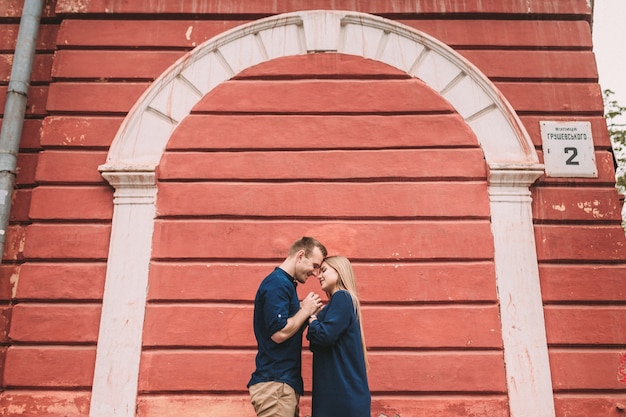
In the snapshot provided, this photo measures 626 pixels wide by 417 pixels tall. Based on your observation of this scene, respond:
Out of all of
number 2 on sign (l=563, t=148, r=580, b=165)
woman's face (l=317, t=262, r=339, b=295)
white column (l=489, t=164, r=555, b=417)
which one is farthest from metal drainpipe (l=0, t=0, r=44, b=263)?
number 2 on sign (l=563, t=148, r=580, b=165)

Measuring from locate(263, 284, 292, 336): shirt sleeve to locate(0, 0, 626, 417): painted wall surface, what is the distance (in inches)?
42.1

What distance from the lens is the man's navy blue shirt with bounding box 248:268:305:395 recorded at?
11.2ft

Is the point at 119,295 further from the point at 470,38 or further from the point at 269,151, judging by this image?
the point at 470,38

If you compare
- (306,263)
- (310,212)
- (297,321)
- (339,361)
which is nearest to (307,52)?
(310,212)

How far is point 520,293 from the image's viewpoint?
4512 mm

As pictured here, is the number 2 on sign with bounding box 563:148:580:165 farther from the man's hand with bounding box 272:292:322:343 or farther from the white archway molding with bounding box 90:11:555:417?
the man's hand with bounding box 272:292:322:343

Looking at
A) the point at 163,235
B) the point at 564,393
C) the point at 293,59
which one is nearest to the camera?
the point at 564,393

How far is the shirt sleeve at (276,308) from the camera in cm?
340

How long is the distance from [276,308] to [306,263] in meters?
0.44

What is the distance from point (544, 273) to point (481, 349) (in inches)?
33.5

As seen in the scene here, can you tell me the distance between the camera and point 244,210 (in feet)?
15.6

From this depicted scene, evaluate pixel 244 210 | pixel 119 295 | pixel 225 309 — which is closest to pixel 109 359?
pixel 119 295

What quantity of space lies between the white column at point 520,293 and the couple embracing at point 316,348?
1.60m

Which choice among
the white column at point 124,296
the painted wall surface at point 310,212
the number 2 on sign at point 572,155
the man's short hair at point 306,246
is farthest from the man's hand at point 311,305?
the number 2 on sign at point 572,155
